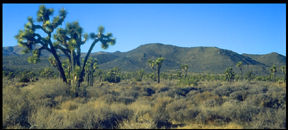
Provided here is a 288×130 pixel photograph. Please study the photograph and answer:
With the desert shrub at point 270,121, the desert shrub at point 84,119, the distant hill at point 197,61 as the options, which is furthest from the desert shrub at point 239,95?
the distant hill at point 197,61

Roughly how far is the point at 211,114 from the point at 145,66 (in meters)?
126

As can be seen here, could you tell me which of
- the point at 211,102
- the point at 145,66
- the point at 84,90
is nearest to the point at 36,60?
the point at 84,90

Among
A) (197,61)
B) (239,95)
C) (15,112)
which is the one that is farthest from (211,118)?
(197,61)

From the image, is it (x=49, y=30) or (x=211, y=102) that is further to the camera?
(x=49, y=30)

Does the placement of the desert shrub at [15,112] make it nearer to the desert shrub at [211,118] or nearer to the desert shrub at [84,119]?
the desert shrub at [84,119]

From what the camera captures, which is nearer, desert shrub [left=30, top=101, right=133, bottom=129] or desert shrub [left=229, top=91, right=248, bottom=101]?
desert shrub [left=30, top=101, right=133, bottom=129]

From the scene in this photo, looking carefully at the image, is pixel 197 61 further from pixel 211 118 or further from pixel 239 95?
pixel 211 118

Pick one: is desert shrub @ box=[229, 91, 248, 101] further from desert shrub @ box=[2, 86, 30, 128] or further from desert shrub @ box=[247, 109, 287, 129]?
desert shrub @ box=[2, 86, 30, 128]

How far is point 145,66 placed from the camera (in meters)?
134

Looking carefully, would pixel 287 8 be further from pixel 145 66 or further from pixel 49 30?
pixel 145 66

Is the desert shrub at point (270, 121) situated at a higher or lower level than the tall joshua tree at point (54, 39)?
lower

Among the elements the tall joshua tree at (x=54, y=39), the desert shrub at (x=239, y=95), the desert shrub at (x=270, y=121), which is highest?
the tall joshua tree at (x=54, y=39)

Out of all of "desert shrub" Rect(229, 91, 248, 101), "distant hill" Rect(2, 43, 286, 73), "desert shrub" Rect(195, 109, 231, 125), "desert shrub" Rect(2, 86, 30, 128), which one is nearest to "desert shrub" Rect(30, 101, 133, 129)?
"desert shrub" Rect(2, 86, 30, 128)

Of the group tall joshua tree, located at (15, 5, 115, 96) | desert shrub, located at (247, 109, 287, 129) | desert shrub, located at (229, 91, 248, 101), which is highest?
tall joshua tree, located at (15, 5, 115, 96)
